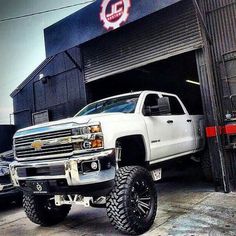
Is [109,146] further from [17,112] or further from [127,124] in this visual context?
[17,112]

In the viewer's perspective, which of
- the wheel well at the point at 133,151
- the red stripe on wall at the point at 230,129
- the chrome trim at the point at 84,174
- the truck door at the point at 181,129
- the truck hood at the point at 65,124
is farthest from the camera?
the red stripe on wall at the point at 230,129

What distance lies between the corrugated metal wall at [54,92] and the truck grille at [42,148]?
18.0 ft

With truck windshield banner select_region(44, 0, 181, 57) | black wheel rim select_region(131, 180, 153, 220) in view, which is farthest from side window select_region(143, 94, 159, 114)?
truck windshield banner select_region(44, 0, 181, 57)

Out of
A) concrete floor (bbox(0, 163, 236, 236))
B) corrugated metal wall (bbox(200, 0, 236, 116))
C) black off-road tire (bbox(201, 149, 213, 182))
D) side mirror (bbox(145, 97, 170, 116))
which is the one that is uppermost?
corrugated metal wall (bbox(200, 0, 236, 116))

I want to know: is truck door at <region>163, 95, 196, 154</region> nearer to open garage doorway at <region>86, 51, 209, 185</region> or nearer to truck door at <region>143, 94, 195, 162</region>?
truck door at <region>143, 94, 195, 162</region>

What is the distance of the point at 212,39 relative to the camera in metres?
6.85

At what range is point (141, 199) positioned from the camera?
459 cm

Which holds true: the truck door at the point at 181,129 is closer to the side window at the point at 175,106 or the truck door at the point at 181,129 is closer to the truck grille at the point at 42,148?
the side window at the point at 175,106

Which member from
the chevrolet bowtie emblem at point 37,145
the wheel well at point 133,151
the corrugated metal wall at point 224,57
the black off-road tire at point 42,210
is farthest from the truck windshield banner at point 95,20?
the black off-road tire at point 42,210

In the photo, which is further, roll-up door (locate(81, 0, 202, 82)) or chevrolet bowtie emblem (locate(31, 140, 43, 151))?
roll-up door (locate(81, 0, 202, 82))

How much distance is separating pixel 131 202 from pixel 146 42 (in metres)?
4.94

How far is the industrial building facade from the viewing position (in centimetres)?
664

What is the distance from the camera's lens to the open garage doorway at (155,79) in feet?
34.0

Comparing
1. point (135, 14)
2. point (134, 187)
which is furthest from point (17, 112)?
point (134, 187)
